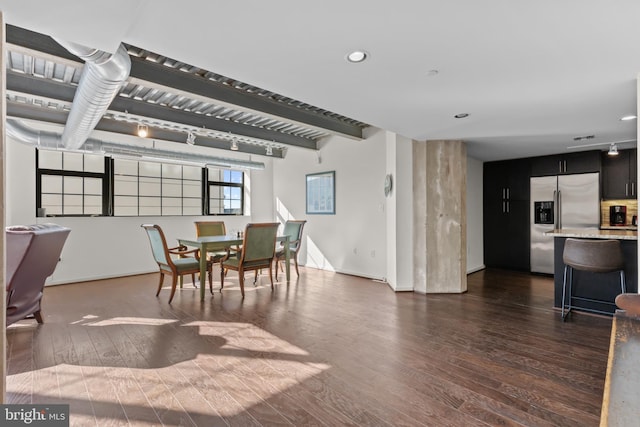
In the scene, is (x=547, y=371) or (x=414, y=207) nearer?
(x=547, y=371)

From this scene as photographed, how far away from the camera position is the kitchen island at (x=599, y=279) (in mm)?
3430

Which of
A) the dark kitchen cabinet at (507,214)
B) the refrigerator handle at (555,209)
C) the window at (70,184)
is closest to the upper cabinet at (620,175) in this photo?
the refrigerator handle at (555,209)

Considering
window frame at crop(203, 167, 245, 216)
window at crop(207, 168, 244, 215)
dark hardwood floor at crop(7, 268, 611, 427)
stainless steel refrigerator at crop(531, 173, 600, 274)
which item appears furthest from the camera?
window at crop(207, 168, 244, 215)

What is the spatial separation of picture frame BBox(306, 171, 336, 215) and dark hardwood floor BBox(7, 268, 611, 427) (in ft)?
8.67

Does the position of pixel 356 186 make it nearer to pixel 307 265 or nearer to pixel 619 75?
pixel 307 265

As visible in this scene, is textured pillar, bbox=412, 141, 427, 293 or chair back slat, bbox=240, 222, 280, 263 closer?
chair back slat, bbox=240, 222, 280, 263

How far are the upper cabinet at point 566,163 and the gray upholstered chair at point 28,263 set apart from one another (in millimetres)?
7246

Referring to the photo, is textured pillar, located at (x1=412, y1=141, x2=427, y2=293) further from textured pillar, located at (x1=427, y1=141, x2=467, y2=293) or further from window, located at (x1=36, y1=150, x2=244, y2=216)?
window, located at (x1=36, y1=150, x2=244, y2=216)

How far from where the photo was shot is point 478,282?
17.4ft

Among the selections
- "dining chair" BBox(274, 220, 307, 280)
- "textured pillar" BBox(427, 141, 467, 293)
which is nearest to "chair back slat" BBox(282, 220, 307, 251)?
"dining chair" BBox(274, 220, 307, 280)

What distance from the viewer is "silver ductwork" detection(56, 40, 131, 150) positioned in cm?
207

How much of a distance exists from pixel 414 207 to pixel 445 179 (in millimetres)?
618

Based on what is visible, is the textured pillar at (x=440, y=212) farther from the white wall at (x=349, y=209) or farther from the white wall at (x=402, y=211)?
the white wall at (x=349, y=209)

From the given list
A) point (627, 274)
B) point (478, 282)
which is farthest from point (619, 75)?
point (478, 282)
